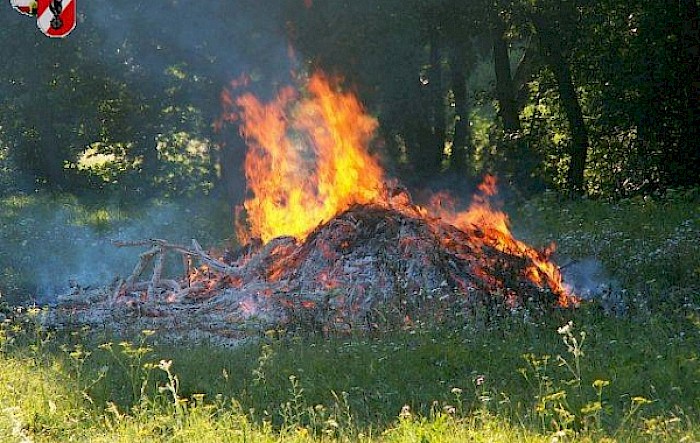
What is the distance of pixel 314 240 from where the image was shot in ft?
35.2

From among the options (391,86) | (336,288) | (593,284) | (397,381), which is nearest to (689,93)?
(391,86)

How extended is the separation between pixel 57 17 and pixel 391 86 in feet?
19.3

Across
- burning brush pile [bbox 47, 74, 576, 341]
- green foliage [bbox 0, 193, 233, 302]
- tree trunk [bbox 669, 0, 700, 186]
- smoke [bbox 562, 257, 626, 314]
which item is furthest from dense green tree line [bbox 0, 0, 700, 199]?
smoke [bbox 562, 257, 626, 314]

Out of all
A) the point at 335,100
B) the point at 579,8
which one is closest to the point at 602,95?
the point at 579,8

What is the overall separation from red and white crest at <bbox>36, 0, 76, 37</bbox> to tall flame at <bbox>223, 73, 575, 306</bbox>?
351 centimetres

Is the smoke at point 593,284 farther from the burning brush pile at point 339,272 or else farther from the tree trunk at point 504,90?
the tree trunk at point 504,90

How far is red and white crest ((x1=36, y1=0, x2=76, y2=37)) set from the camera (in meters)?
17.7

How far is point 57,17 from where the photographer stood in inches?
700

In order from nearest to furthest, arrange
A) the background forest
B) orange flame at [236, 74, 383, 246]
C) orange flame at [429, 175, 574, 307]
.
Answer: orange flame at [429, 175, 574, 307], orange flame at [236, 74, 383, 246], the background forest

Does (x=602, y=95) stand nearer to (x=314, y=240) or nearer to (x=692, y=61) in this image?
(x=692, y=61)

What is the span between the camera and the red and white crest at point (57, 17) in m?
17.7

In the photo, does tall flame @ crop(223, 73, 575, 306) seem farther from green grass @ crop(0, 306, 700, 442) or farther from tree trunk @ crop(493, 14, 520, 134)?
tree trunk @ crop(493, 14, 520, 134)

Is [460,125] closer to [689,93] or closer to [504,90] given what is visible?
[504,90]

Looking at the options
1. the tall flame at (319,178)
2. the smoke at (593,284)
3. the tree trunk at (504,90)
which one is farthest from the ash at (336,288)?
the tree trunk at (504,90)
